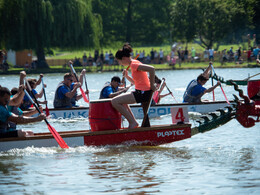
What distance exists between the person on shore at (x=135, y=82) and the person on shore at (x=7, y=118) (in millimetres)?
1605

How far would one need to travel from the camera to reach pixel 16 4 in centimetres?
4569

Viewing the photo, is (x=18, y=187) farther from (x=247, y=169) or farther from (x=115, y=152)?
(x=247, y=169)

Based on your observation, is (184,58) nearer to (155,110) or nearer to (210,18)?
(210,18)

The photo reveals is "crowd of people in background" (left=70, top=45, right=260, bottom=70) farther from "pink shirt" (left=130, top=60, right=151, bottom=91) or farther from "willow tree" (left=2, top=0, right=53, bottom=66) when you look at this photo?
"pink shirt" (left=130, top=60, right=151, bottom=91)

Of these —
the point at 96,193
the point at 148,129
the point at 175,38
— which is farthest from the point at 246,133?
the point at 175,38

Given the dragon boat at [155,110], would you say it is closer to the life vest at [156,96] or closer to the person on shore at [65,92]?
the person on shore at [65,92]

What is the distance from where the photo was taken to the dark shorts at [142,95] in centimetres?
1111

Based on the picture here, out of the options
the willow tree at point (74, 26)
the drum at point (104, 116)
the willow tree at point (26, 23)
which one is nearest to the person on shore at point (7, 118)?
the drum at point (104, 116)

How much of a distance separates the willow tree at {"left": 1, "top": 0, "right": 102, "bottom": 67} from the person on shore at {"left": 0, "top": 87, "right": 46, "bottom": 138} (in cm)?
3544

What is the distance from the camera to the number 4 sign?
1166 centimetres

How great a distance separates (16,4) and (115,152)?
118 feet

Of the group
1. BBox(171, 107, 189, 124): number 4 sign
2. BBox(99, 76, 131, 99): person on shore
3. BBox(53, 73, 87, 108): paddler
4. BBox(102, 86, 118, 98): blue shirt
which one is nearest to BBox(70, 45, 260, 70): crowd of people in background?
BBox(53, 73, 87, 108): paddler

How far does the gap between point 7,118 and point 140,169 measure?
9.10 ft

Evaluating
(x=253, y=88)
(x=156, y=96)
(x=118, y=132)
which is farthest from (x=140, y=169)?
(x=156, y=96)
